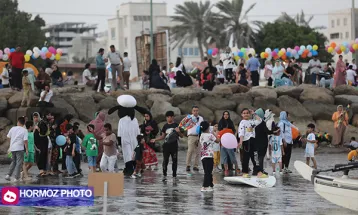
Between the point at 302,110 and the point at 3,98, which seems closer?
the point at 3,98

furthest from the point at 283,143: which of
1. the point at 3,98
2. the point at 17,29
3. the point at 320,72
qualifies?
the point at 17,29

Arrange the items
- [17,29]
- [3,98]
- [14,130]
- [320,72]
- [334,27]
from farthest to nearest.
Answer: [334,27] < [17,29] < [320,72] < [3,98] < [14,130]

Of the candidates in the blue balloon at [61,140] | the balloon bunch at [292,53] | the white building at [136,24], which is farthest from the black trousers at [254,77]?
the white building at [136,24]

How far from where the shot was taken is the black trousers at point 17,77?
35.8m

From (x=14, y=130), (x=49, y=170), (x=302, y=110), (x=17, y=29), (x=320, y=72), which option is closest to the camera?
(x=14, y=130)

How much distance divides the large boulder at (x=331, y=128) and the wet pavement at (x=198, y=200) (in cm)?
1446

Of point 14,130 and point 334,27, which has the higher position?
point 334,27

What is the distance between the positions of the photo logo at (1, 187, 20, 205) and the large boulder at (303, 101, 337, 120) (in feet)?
90.3

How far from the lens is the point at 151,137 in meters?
24.5

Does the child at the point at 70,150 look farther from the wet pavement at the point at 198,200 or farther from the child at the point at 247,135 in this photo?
the child at the point at 247,135

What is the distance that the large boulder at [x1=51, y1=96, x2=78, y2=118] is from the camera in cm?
3478

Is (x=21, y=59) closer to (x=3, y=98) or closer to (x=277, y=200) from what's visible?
(x=3, y=98)

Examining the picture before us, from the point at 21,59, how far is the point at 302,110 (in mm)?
11958

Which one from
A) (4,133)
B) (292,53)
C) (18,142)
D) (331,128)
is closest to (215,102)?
(331,128)
